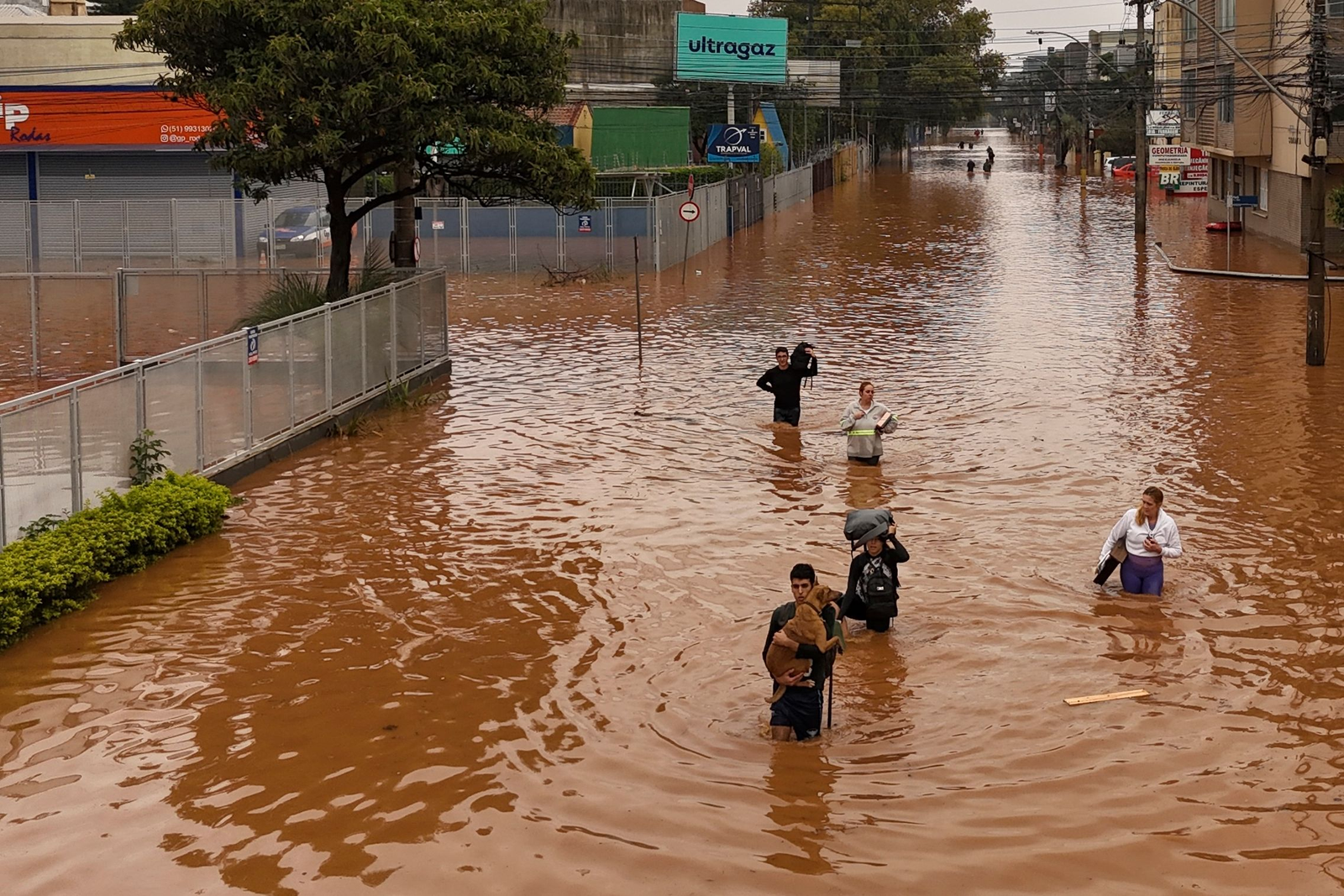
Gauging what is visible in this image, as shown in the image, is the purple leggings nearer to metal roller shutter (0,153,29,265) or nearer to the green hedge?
the green hedge

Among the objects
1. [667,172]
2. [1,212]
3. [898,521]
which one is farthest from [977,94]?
[898,521]

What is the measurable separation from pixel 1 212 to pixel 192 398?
30.9 metres

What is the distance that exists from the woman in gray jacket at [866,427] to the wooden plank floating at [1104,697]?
7.75m

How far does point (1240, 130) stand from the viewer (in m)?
50.9

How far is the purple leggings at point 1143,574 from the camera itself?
44.9 ft

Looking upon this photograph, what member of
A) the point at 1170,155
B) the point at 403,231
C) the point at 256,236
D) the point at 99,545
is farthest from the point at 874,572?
the point at 1170,155

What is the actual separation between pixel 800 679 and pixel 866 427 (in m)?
9.23

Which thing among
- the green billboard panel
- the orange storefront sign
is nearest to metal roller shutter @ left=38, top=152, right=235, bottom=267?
the orange storefront sign

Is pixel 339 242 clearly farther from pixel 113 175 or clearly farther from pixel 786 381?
pixel 113 175

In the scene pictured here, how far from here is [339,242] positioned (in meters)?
26.1

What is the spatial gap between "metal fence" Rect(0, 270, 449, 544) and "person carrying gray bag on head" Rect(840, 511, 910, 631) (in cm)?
735

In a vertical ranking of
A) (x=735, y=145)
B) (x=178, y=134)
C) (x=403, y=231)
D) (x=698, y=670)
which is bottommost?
(x=698, y=670)

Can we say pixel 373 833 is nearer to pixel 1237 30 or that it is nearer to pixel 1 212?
pixel 1 212

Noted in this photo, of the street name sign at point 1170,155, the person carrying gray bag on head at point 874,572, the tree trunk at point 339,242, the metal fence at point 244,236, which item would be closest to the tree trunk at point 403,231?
the tree trunk at point 339,242
